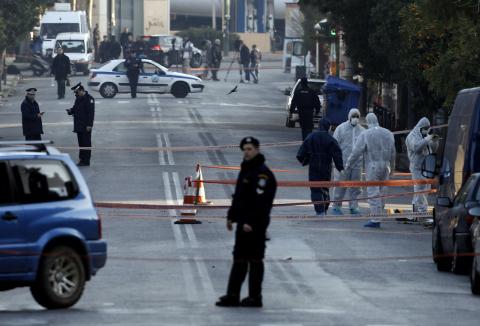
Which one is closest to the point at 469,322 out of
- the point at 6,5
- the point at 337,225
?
the point at 337,225

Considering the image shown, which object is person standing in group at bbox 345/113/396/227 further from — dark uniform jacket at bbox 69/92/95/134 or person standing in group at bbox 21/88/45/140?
dark uniform jacket at bbox 69/92/95/134

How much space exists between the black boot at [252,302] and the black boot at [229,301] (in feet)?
0.18

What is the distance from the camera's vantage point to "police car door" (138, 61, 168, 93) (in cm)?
5659

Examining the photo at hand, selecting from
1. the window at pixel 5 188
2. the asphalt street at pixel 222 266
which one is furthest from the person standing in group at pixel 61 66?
the window at pixel 5 188

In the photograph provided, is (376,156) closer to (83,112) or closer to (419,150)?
(419,150)

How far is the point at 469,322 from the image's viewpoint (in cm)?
1375

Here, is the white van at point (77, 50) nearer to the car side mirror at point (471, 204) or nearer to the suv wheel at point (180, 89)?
the suv wheel at point (180, 89)

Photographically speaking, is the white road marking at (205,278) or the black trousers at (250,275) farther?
the white road marking at (205,278)

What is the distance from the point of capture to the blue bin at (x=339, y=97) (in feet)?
148

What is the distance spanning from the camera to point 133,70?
180 feet

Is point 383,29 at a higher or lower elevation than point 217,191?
higher

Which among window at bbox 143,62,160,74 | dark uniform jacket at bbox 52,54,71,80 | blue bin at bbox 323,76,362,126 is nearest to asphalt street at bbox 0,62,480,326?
blue bin at bbox 323,76,362,126

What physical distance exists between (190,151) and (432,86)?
1149 centimetres

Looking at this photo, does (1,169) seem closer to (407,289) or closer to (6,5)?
(407,289)
